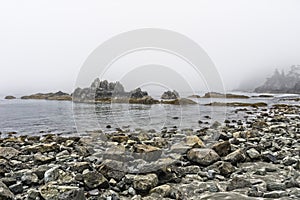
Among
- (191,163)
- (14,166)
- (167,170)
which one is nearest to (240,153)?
(191,163)

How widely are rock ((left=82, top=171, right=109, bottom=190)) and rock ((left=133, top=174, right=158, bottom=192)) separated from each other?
642 mm

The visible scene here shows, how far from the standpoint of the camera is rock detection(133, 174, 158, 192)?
17.9 ft

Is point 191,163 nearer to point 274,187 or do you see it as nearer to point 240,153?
point 240,153

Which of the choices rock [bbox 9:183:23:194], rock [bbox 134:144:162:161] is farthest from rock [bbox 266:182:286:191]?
rock [bbox 9:183:23:194]

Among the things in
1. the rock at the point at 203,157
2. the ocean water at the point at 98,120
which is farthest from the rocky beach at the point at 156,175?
the ocean water at the point at 98,120

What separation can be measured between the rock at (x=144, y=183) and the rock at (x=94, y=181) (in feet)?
2.11

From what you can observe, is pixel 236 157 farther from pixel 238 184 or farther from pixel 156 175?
pixel 156 175

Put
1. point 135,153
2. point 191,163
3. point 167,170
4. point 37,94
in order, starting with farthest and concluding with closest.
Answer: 1. point 37,94
2. point 135,153
3. point 191,163
4. point 167,170

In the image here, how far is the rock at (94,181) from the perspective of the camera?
558 centimetres

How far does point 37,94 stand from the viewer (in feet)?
410

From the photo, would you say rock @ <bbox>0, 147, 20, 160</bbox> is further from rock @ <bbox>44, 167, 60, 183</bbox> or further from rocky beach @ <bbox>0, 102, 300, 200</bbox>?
rock @ <bbox>44, 167, 60, 183</bbox>

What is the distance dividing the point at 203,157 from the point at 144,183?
228cm

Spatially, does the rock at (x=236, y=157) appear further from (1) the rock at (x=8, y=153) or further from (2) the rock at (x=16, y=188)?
(1) the rock at (x=8, y=153)

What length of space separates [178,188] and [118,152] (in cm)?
247
